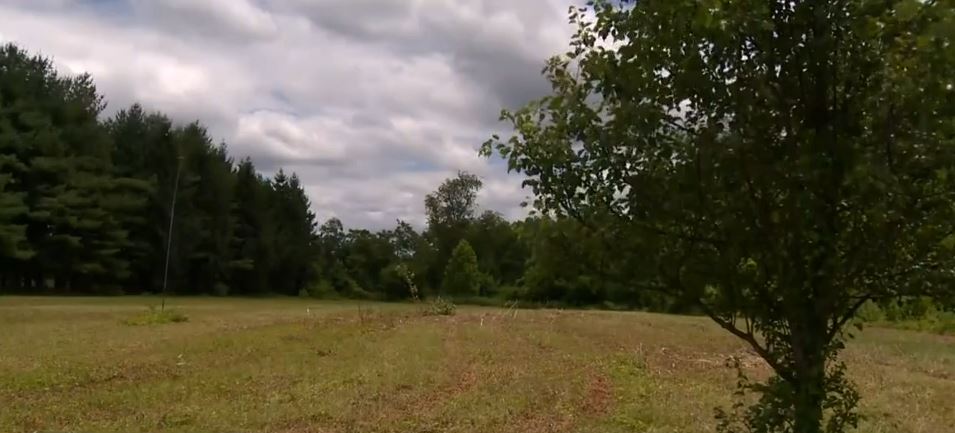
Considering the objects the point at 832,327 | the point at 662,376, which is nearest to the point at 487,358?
the point at 662,376

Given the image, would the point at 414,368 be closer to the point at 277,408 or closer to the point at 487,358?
the point at 487,358

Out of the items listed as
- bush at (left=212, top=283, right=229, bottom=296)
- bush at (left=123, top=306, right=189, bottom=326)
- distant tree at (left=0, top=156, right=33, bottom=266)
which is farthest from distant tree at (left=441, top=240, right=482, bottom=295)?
bush at (left=123, top=306, right=189, bottom=326)

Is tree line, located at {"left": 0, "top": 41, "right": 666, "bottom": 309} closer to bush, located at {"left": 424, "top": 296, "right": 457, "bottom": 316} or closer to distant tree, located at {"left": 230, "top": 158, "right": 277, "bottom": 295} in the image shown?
distant tree, located at {"left": 230, "top": 158, "right": 277, "bottom": 295}

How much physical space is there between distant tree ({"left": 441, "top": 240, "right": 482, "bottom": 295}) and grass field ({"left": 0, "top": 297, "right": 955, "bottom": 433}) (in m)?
37.4

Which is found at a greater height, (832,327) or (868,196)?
(868,196)

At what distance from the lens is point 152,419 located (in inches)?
421

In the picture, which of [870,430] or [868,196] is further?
[870,430]

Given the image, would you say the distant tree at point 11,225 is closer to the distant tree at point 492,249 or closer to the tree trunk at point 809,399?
the distant tree at point 492,249

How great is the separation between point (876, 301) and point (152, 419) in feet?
29.8

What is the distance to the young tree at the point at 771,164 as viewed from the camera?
352 centimetres

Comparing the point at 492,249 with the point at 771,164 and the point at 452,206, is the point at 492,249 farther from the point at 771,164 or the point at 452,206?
the point at 771,164

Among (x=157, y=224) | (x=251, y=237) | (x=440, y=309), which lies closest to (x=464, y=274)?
(x=251, y=237)

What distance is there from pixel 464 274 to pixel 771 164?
59474 millimetres

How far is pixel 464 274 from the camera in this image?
63.1 metres
